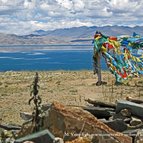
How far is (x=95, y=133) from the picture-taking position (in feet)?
34.0

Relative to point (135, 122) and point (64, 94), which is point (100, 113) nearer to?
point (135, 122)

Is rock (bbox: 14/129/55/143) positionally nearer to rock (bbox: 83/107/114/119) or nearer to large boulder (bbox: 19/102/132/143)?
large boulder (bbox: 19/102/132/143)

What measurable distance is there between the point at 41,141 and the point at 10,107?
11921mm

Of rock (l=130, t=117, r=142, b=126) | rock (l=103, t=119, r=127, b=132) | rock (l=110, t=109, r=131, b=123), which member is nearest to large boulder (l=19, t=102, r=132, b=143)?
rock (l=103, t=119, r=127, b=132)

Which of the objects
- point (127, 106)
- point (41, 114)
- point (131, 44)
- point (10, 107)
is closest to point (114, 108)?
point (127, 106)

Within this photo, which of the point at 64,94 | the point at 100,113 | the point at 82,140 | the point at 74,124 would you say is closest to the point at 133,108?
the point at 100,113

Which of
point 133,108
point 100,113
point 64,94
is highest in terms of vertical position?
point 133,108

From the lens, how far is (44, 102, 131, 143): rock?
1034cm

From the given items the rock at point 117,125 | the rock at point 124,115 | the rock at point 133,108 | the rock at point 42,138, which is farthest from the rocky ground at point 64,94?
the rock at point 42,138

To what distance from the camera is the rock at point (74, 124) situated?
1034 centimetres

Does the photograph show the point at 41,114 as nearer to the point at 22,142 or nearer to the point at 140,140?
the point at 22,142

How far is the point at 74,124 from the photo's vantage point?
10648mm

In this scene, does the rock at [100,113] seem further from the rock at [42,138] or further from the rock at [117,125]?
the rock at [42,138]

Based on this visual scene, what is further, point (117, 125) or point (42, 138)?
point (117, 125)
